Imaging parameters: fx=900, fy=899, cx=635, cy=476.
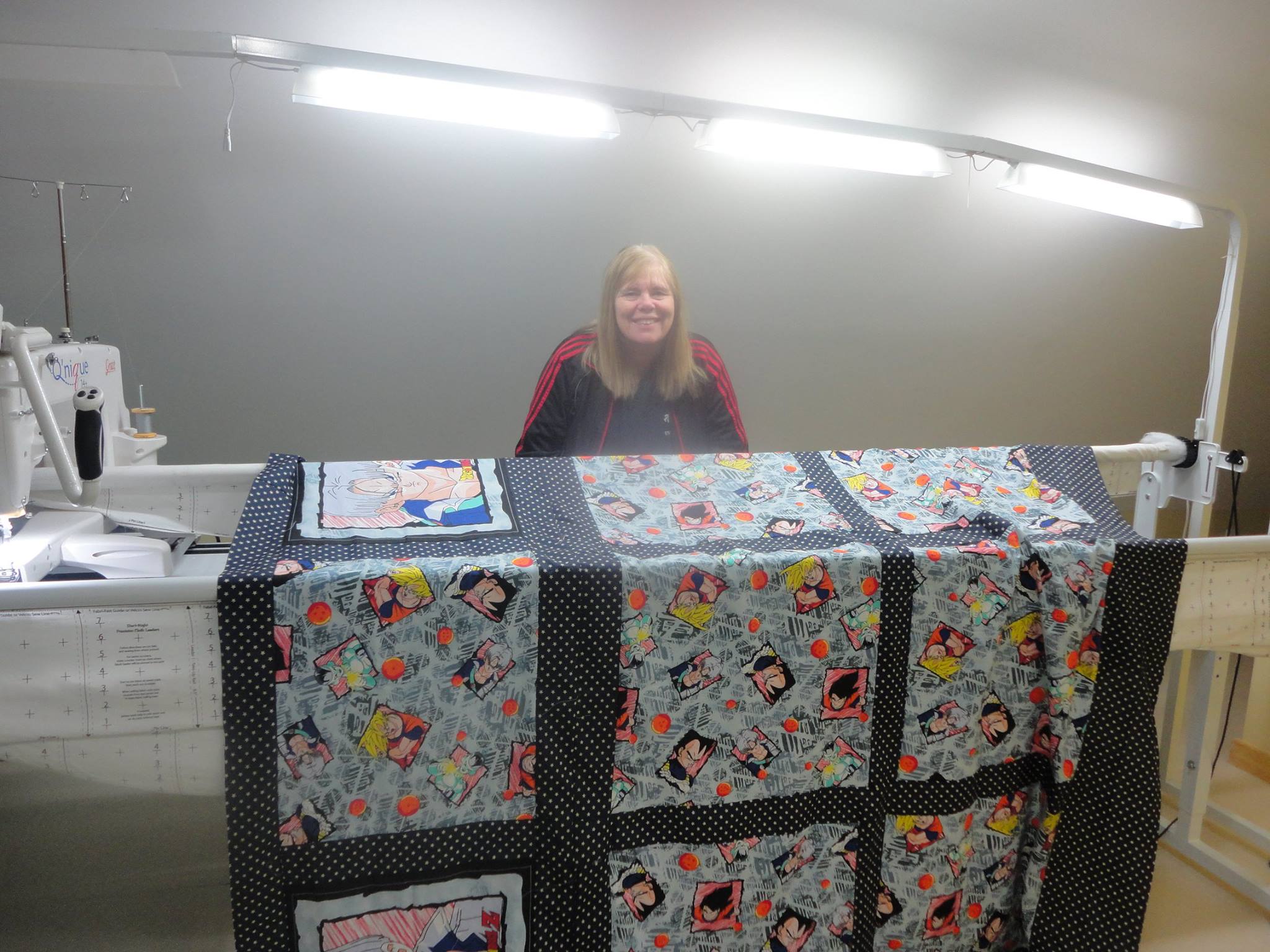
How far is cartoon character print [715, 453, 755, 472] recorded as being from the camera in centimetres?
181

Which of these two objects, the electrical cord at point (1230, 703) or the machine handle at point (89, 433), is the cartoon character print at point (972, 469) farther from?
the machine handle at point (89, 433)

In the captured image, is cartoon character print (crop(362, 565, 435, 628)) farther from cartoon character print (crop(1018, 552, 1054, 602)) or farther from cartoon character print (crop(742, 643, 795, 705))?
cartoon character print (crop(1018, 552, 1054, 602))

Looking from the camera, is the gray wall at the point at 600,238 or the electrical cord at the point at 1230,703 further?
the gray wall at the point at 600,238

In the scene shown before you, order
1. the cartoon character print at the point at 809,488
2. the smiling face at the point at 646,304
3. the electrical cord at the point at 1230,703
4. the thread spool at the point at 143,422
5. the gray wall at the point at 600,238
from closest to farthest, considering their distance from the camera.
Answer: the cartoon character print at the point at 809,488 < the electrical cord at the point at 1230,703 < the smiling face at the point at 646,304 < the thread spool at the point at 143,422 < the gray wall at the point at 600,238

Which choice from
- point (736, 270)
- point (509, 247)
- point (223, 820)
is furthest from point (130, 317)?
point (736, 270)

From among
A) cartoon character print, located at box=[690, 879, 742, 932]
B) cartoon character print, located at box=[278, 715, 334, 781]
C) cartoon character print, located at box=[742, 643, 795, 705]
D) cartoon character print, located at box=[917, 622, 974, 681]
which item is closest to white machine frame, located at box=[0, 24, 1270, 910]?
cartoon character print, located at box=[278, 715, 334, 781]

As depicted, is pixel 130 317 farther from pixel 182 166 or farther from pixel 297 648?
pixel 297 648

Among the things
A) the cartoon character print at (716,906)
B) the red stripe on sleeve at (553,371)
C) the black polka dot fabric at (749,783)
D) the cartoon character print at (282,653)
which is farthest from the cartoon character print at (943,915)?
the red stripe on sleeve at (553,371)

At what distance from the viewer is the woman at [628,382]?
2.19 m

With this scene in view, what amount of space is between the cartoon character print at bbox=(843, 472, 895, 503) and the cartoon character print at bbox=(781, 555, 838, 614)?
0.33 meters

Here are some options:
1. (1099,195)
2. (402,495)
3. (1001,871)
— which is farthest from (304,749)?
(1099,195)

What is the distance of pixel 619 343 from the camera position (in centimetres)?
223

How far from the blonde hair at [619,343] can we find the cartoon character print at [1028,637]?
99 centimetres

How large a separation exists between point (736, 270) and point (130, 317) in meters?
2.16
